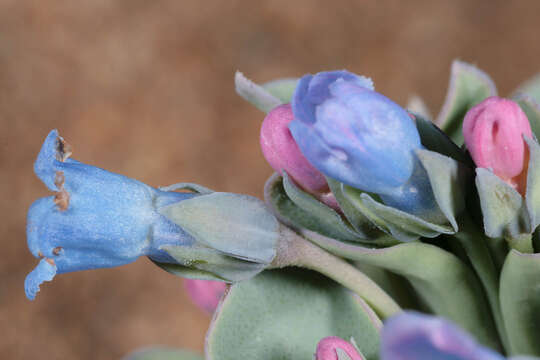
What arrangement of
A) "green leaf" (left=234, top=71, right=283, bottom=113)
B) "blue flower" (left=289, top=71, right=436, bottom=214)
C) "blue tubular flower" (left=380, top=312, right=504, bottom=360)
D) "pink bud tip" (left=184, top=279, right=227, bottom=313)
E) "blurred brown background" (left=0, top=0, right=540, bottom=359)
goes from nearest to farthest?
"blue tubular flower" (left=380, top=312, right=504, bottom=360) → "blue flower" (left=289, top=71, right=436, bottom=214) → "green leaf" (left=234, top=71, right=283, bottom=113) → "pink bud tip" (left=184, top=279, right=227, bottom=313) → "blurred brown background" (left=0, top=0, right=540, bottom=359)

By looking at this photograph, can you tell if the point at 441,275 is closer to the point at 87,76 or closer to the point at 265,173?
the point at 265,173

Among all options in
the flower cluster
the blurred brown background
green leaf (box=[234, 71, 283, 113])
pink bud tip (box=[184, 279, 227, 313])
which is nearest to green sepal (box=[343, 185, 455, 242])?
the flower cluster

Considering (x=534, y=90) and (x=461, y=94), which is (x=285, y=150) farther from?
(x=534, y=90)

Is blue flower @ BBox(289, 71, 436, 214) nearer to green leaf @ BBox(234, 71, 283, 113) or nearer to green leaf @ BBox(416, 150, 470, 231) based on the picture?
green leaf @ BBox(416, 150, 470, 231)

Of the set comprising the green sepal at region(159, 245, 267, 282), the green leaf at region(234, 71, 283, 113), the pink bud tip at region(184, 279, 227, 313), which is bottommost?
the pink bud tip at region(184, 279, 227, 313)

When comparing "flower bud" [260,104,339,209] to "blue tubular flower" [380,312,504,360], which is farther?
"flower bud" [260,104,339,209]

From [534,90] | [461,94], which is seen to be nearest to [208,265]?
[461,94]

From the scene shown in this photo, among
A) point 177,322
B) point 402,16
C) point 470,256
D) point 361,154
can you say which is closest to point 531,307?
point 470,256

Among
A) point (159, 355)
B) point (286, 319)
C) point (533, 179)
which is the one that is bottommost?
point (159, 355)
